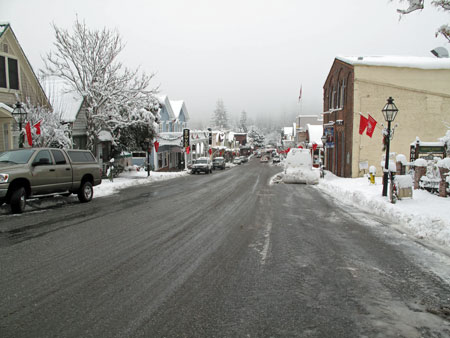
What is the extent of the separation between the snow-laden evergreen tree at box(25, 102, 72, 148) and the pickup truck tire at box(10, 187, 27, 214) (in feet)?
25.0

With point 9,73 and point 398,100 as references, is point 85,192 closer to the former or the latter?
point 9,73

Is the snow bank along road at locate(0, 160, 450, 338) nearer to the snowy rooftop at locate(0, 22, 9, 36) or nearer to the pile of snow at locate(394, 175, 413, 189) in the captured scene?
the pile of snow at locate(394, 175, 413, 189)

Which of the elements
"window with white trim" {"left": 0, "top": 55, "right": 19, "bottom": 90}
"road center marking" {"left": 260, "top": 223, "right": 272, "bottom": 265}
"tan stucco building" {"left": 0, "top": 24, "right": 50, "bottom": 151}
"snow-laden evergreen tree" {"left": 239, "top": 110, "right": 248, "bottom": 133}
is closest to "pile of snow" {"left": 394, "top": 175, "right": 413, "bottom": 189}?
"road center marking" {"left": 260, "top": 223, "right": 272, "bottom": 265}

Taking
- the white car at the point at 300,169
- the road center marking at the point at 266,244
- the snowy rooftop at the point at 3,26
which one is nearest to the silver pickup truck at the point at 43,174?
the road center marking at the point at 266,244

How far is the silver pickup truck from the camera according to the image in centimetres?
1048

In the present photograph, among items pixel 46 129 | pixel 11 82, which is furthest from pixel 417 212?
pixel 11 82

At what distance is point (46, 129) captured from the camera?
18.9 meters

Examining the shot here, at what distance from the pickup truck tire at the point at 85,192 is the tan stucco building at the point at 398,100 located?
1777 centimetres

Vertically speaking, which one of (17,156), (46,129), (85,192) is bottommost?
(85,192)

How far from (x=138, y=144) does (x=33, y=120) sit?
11.1 metres

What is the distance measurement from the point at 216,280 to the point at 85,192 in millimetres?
10061

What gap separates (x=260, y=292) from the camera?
472 cm

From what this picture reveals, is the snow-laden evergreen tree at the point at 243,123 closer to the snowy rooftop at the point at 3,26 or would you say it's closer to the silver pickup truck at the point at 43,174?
the snowy rooftop at the point at 3,26

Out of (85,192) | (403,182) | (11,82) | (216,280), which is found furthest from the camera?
(11,82)
